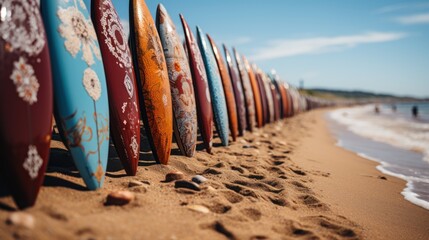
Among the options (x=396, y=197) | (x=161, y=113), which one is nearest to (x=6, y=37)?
(x=161, y=113)

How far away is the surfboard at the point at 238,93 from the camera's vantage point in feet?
19.1

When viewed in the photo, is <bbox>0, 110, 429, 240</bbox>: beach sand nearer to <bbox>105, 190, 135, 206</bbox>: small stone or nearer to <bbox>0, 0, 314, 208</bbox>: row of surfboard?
<bbox>105, 190, 135, 206</bbox>: small stone

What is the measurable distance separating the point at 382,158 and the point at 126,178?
474 cm

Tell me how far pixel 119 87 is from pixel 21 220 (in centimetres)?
135

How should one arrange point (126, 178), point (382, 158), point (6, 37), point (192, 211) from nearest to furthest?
point (6, 37), point (192, 211), point (126, 178), point (382, 158)

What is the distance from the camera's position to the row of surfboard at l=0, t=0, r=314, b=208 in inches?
63.0

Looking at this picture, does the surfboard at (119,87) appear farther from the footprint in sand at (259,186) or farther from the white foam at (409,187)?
the white foam at (409,187)

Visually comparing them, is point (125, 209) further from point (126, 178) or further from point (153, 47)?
point (153, 47)

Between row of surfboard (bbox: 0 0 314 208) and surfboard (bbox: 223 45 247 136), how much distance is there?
6.18 ft

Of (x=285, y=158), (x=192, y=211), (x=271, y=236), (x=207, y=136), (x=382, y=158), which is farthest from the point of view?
(x=382, y=158)

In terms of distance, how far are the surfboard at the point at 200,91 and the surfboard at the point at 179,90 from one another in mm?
234

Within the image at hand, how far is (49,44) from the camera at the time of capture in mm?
1996

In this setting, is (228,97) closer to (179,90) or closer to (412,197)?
(179,90)

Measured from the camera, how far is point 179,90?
11.2 ft
